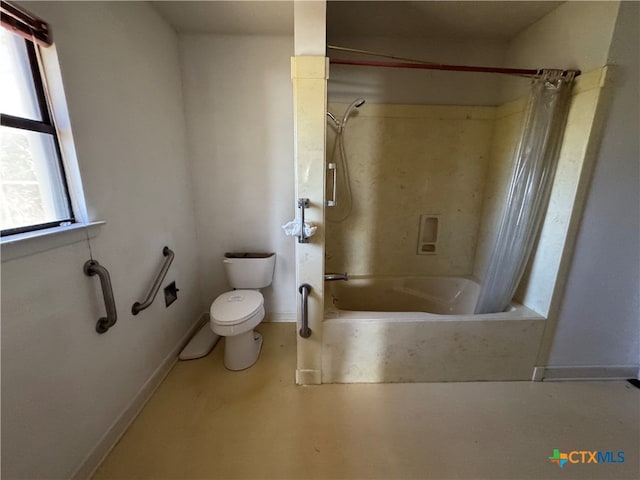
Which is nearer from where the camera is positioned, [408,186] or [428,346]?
[428,346]

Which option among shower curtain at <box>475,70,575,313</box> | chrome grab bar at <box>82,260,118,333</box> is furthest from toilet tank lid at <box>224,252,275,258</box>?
shower curtain at <box>475,70,575,313</box>

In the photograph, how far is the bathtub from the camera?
1.57m

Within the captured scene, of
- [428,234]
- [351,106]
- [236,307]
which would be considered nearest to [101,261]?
[236,307]

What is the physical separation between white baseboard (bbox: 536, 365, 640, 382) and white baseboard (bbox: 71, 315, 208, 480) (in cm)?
250

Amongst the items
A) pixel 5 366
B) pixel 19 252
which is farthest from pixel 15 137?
pixel 5 366

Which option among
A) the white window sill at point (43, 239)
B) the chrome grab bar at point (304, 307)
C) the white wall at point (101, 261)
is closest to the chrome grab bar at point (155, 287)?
the white wall at point (101, 261)

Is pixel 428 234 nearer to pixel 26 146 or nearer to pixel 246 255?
pixel 246 255

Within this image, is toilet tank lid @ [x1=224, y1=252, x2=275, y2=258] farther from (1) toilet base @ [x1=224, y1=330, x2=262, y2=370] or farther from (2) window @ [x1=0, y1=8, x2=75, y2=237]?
(2) window @ [x1=0, y1=8, x2=75, y2=237]

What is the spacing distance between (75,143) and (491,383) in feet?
8.55

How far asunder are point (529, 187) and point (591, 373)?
1.31 metres

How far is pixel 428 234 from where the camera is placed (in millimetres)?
2244

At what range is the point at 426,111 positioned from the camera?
200 cm

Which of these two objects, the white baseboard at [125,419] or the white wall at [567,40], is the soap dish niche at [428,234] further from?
the white baseboard at [125,419]

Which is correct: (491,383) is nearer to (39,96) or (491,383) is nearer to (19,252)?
(19,252)
